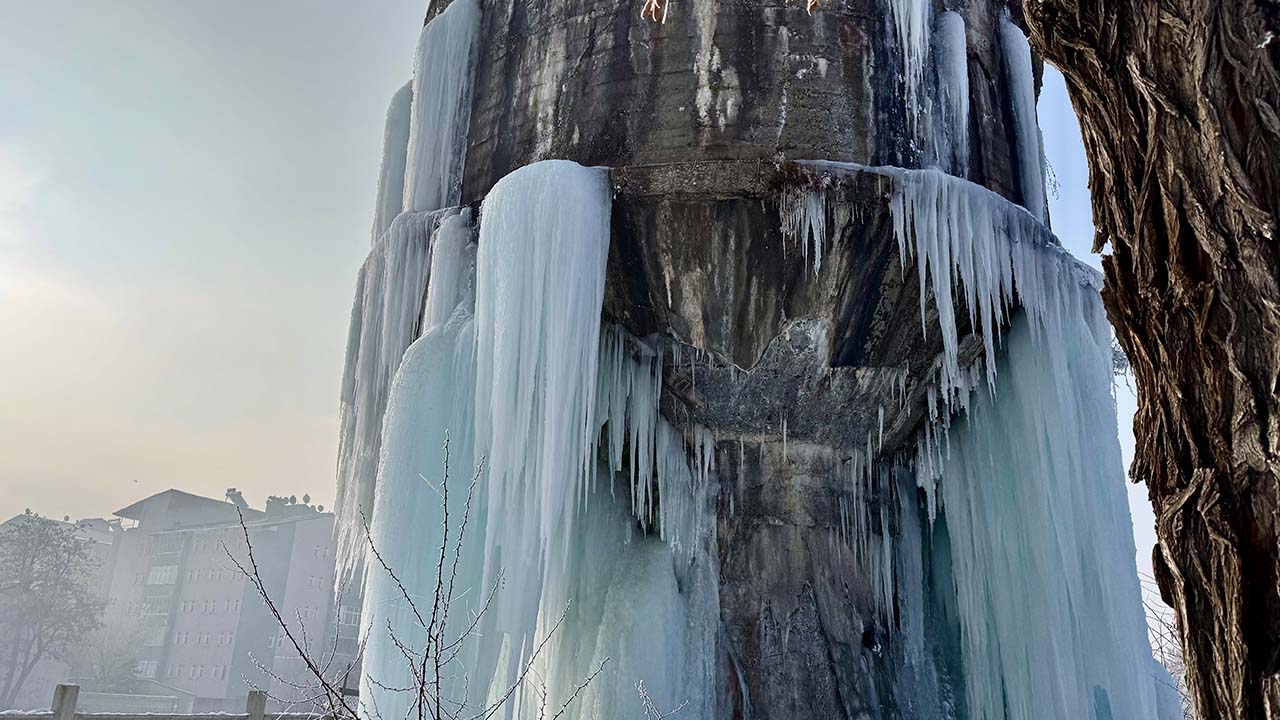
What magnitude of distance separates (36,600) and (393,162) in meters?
29.4

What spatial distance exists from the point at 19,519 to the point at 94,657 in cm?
601

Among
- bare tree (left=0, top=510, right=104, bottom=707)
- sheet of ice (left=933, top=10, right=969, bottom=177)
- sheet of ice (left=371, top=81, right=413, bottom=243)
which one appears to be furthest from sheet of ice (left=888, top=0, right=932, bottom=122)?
bare tree (left=0, top=510, right=104, bottom=707)

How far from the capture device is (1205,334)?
77.5 inches

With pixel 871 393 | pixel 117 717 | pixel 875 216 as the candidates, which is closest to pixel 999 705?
pixel 871 393

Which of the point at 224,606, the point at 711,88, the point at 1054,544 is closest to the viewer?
the point at 711,88

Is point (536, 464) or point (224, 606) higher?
point (224, 606)

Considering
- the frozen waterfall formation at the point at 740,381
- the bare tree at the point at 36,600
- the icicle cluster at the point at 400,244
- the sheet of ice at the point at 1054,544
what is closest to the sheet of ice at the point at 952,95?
the frozen waterfall formation at the point at 740,381

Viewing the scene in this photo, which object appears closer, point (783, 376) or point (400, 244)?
point (783, 376)

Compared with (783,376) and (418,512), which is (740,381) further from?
(418,512)

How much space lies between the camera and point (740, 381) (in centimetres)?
683

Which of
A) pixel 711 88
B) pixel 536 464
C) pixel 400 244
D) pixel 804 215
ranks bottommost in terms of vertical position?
pixel 536 464

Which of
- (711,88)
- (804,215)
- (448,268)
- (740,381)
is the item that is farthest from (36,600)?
(804,215)

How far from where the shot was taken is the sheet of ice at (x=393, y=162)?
797 centimetres

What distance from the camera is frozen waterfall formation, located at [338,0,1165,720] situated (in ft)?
19.5
